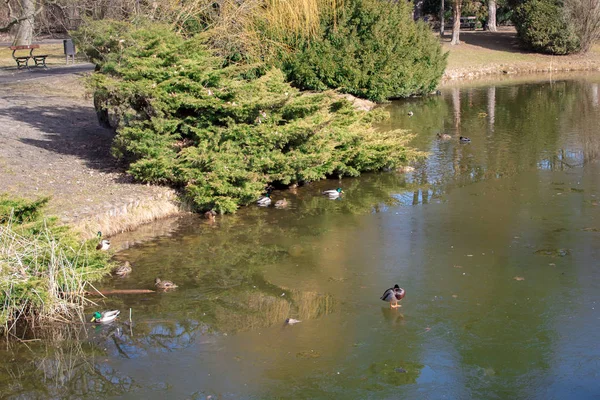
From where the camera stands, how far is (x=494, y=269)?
10.1 m

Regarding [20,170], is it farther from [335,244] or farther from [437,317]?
[437,317]

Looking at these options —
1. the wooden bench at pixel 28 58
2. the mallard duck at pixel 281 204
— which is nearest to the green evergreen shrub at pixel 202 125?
the mallard duck at pixel 281 204

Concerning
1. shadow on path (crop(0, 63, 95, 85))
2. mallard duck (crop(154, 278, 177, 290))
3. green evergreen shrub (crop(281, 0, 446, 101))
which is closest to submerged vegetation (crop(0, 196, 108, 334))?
mallard duck (crop(154, 278, 177, 290))

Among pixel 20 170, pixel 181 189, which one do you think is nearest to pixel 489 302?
pixel 181 189

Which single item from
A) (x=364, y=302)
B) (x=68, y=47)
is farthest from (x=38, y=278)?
(x=68, y=47)

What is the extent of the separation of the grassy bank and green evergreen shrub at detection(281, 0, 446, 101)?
9497mm

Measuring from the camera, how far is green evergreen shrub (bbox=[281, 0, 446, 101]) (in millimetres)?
23984

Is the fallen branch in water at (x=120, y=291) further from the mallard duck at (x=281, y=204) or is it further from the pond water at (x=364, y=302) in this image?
the mallard duck at (x=281, y=204)

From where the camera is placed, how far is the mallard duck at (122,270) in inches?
400

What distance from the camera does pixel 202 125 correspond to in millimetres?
13984

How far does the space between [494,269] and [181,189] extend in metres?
6.30

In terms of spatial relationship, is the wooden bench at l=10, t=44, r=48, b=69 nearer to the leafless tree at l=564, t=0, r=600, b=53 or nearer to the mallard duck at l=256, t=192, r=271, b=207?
the mallard duck at l=256, t=192, r=271, b=207

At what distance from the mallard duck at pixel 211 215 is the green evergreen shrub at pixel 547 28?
3112cm

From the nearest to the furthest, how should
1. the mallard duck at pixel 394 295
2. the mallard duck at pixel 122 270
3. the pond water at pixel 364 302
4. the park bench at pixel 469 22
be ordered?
the pond water at pixel 364 302
the mallard duck at pixel 394 295
the mallard duck at pixel 122 270
the park bench at pixel 469 22
